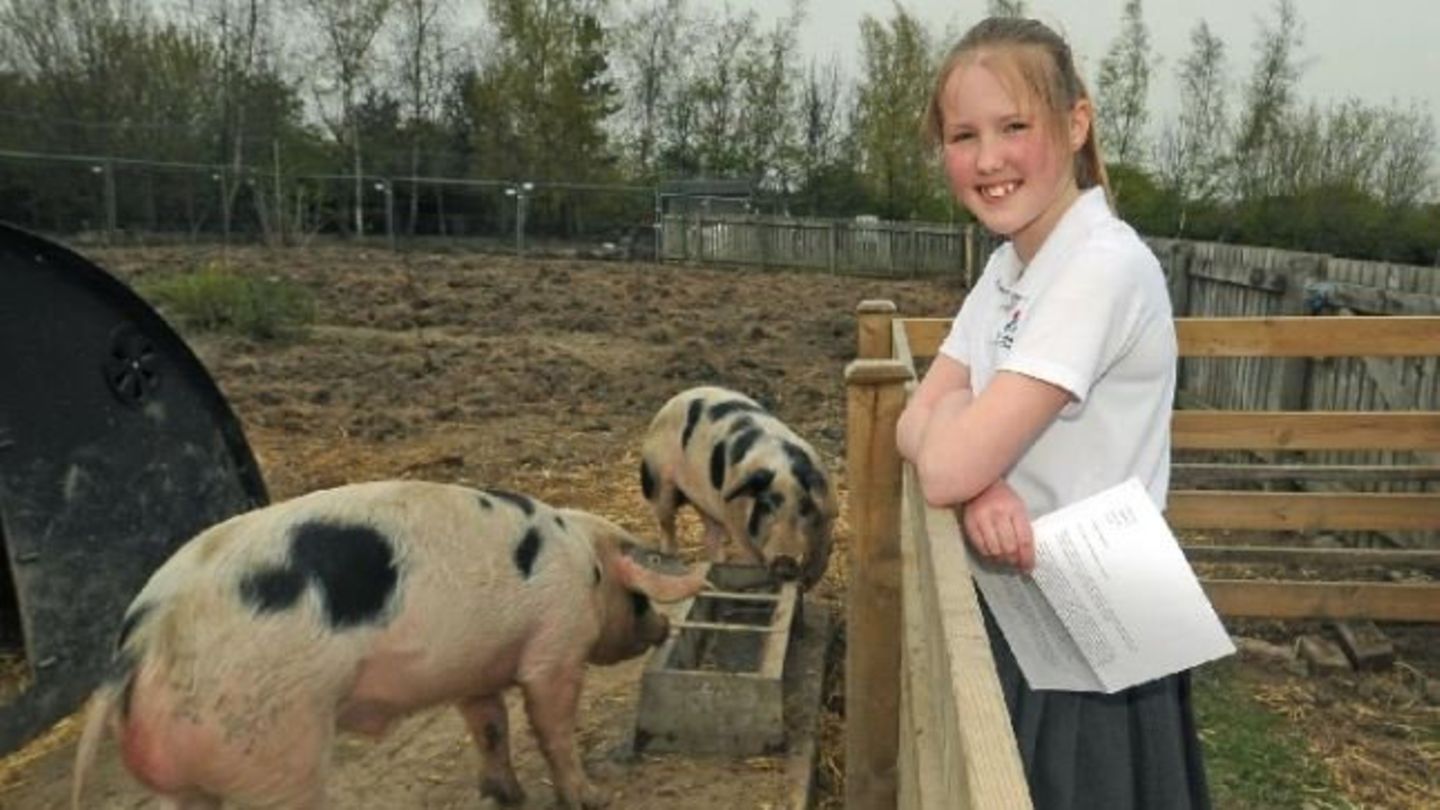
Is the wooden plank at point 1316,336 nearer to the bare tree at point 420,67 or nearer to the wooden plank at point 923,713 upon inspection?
the wooden plank at point 923,713

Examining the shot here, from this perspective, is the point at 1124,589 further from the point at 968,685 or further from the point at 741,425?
the point at 741,425

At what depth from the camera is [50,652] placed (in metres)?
4.21

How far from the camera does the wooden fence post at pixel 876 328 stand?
171 inches

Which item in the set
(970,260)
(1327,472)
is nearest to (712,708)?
(1327,472)

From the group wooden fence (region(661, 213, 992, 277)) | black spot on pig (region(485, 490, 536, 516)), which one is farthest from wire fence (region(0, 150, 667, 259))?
black spot on pig (region(485, 490, 536, 516))

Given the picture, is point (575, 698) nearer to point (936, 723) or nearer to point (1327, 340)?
point (936, 723)

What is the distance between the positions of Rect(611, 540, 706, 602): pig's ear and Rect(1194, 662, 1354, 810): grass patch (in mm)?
1908

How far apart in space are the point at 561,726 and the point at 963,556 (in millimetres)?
2462

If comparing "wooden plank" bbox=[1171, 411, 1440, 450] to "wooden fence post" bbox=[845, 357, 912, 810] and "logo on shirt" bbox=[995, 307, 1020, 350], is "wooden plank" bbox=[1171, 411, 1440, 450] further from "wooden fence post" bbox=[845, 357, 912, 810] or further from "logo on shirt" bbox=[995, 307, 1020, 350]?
"logo on shirt" bbox=[995, 307, 1020, 350]

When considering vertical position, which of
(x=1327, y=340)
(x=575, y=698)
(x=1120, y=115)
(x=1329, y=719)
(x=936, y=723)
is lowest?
(x=1329, y=719)

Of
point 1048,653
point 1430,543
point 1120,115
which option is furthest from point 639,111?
point 1048,653

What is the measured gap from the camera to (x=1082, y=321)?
1.52 metres

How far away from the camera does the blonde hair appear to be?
1.67 m

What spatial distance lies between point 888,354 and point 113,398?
3.04 metres
